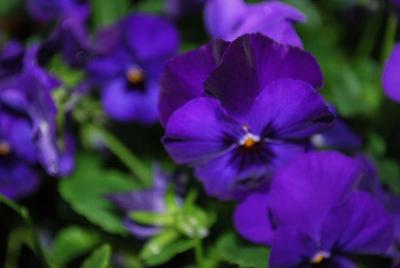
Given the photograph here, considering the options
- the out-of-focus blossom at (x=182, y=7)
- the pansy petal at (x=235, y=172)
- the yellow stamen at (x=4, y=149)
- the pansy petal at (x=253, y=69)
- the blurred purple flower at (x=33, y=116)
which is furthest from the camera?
the out-of-focus blossom at (x=182, y=7)

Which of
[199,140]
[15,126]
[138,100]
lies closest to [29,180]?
[15,126]

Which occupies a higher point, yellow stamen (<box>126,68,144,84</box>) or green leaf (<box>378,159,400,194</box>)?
yellow stamen (<box>126,68,144,84</box>)

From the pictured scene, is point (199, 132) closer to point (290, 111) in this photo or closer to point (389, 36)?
point (290, 111)

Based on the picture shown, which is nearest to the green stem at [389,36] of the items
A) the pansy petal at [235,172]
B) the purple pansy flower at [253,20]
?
the purple pansy flower at [253,20]

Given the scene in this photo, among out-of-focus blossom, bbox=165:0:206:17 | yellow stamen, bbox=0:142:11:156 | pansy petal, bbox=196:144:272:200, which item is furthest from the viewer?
out-of-focus blossom, bbox=165:0:206:17

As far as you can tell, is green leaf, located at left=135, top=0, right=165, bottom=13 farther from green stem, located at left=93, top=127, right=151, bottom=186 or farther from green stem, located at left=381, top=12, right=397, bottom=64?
green stem, located at left=381, top=12, right=397, bottom=64

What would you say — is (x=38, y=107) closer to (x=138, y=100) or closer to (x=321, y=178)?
(x=138, y=100)

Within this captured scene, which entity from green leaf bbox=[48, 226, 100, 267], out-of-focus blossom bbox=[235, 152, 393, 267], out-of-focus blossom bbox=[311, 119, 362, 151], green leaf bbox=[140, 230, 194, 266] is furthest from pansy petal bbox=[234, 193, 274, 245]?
green leaf bbox=[48, 226, 100, 267]

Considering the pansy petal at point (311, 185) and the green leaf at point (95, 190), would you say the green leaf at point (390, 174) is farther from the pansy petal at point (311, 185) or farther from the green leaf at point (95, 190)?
the green leaf at point (95, 190)

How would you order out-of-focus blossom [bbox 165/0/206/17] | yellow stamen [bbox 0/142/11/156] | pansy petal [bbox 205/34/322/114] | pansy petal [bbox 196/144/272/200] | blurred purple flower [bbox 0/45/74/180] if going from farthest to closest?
1. out-of-focus blossom [bbox 165/0/206/17]
2. yellow stamen [bbox 0/142/11/156]
3. blurred purple flower [bbox 0/45/74/180]
4. pansy petal [bbox 196/144/272/200]
5. pansy petal [bbox 205/34/322/114]
